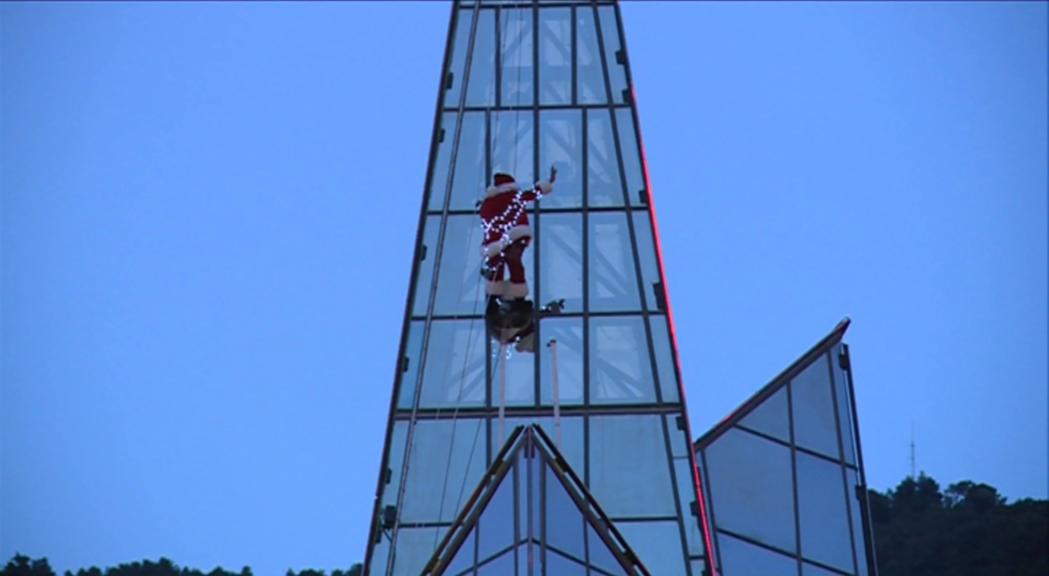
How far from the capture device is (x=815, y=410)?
29.6 m

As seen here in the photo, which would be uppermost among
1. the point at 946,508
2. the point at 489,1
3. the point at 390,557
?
the point at 946,508

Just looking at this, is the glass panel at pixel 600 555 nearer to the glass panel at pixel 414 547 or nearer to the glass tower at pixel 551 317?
the glass tower at pixel 551 317

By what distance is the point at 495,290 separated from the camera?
25.7m

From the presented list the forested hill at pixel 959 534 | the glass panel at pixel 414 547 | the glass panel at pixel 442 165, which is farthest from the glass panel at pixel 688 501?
the forested hill at pixel 959 534

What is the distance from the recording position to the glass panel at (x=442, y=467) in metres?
27.3

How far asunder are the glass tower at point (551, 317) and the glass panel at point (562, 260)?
17 millimetres

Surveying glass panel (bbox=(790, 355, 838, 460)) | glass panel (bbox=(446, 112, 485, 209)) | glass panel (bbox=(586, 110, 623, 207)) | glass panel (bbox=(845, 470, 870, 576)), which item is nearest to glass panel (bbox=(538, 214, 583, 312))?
glass panel (bbox=(586, 110, 623, 207))

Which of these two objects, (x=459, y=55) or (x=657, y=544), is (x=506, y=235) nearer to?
(x=657, y=544)

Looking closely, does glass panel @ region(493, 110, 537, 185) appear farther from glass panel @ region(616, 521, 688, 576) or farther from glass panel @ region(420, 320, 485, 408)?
glass panel @ region(616, 521, 688, 576)

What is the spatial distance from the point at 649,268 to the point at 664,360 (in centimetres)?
121

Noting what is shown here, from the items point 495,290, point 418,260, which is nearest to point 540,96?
point 418,260

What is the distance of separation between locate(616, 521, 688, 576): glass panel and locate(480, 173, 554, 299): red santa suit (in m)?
3.75

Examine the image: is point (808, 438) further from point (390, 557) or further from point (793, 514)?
point (390, 557)

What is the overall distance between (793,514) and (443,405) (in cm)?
464
